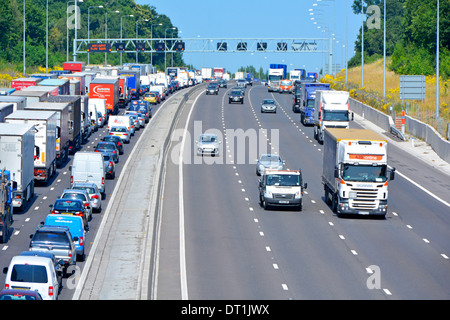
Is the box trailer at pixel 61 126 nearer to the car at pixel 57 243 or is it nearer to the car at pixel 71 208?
the car at pixel 71 208

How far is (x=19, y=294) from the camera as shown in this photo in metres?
23.3

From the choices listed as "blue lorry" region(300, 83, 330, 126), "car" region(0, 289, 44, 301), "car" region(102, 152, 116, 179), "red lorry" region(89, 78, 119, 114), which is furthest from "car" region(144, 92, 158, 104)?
"car" region(0, 289, 44, 301)

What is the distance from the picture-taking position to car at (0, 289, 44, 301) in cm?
2308

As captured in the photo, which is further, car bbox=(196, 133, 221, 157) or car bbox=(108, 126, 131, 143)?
car bbox=(108, 126, 131, 143)

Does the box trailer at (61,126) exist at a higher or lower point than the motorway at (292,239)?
higher

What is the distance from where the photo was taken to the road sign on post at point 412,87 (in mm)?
79062

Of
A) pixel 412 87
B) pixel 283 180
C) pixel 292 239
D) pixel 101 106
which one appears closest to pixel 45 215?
pixel 283 180

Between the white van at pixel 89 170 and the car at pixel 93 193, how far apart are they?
306 centimetres

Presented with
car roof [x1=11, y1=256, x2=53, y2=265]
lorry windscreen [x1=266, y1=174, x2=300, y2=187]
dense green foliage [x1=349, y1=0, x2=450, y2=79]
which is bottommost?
car roof [x1=11, y1=256, x2=53, y2=265]

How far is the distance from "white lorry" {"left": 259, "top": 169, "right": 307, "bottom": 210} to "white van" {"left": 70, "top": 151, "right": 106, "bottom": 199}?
841 cm

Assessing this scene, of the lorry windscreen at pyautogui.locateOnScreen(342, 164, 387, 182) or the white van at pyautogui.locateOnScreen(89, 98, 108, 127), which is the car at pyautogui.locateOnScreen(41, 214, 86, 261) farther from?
the white van at pyautogui.locateOnScreen(89, 98, 108, 127)

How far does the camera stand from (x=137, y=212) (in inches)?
1705

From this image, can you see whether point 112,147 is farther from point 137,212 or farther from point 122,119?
point 137,212

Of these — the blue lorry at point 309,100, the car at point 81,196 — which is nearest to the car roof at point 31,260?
the car at point 81,196
